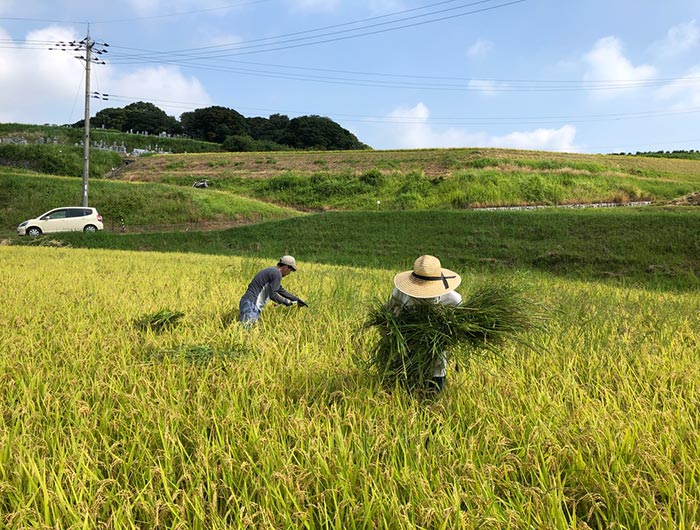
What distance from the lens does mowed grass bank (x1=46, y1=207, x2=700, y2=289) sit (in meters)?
13.5

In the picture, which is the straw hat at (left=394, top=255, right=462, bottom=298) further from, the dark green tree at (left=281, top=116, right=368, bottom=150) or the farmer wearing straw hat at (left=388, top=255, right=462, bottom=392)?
the dark green tree at (left=281, top=116, right=368, bottom=150)

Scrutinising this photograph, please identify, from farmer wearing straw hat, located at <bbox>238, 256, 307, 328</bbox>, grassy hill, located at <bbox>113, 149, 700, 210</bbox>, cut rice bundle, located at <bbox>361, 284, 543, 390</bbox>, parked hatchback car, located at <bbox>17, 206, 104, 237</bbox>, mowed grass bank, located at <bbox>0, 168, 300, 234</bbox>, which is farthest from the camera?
grassy hill, located at <bbox>113, 149, 700, 210</bbox>

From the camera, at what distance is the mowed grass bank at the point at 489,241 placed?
1350cm

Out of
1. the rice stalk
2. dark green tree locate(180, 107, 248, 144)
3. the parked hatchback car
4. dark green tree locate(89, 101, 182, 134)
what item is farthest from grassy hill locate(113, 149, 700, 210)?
dark green tree locate(89, 101, 182, 134)

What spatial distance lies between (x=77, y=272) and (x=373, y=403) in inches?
337

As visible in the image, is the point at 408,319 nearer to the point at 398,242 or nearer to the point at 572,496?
the point at 572,496

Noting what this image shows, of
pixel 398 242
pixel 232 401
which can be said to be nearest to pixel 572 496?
pixel 232 401

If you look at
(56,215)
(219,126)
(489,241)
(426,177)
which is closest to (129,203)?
(56,215)

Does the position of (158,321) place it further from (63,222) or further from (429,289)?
(63,222)

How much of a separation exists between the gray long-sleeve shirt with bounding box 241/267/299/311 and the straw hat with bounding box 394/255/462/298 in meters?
2.93

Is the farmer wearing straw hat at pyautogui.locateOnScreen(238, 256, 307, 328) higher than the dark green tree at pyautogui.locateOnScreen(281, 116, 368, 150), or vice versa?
the dark green tree at pyautogui.locateOnScreen(281, 116, 368, 150)

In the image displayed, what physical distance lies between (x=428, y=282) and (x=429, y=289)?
6cm

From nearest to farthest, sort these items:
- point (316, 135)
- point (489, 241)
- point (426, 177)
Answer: point (489, 241) < point (426, 177) < point (316, 135)

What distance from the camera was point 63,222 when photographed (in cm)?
2156
